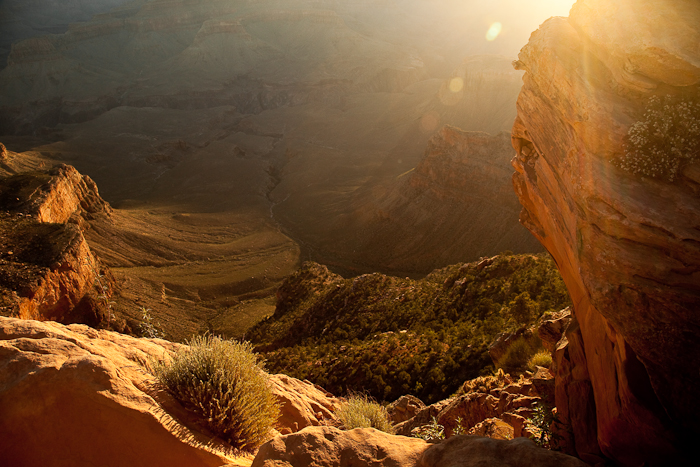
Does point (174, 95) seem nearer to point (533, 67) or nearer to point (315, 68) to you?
point (315, 68)

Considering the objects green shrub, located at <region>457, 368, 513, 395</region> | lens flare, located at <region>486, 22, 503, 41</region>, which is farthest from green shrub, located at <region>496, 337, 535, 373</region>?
lens flare, located at <region>486, 22, 503, 41</region>

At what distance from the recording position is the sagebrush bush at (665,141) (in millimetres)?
5262

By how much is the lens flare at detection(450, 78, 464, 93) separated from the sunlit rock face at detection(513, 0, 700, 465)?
74410 millimetres

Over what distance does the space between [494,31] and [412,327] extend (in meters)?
150

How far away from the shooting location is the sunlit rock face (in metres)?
4.55

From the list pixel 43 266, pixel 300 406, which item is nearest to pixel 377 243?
pixel 43 266

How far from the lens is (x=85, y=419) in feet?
17.1

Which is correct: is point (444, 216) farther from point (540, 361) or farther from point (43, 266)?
point (540, 361)

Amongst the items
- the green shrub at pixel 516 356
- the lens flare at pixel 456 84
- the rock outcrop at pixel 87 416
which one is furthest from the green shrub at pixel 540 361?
the lens flare at pixel 456 84

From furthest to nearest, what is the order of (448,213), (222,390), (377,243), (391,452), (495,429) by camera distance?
(377,243), (448,213), (495,429), (222,390), (391,452)

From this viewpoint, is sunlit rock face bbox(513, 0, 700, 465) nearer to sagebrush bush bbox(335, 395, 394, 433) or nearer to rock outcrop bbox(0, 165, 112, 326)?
sagebrush bush bbox(335, 395, 394, 433)

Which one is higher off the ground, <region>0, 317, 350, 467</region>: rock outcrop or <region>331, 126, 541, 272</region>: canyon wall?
<region>0, 317, 350, 467</region>: rock outcrop

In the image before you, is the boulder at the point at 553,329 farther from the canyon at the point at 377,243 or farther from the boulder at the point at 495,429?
the boulder at the point at 495,429

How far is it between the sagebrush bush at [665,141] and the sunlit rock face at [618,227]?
0.13m
